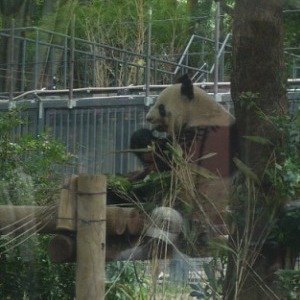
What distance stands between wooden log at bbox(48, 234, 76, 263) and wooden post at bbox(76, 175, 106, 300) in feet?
0.23

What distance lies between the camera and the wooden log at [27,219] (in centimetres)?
453

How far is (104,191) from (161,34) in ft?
7.05

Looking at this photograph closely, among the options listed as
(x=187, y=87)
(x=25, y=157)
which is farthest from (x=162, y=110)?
(x=25, y=157)

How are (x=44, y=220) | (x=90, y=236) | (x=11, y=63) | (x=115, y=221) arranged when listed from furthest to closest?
(x=11, y=63) → (x=44, y=220) → (x=115, y=221) → (x=90, y=236)

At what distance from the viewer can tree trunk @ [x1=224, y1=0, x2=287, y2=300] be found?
4.41 meters

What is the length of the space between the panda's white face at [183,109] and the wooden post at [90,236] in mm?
1384

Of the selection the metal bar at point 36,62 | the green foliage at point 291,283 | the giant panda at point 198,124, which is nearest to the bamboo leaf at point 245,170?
the giant panda at point 198,124

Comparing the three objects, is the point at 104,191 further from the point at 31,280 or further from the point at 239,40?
the point at 31,280

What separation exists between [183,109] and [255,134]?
1370 mm

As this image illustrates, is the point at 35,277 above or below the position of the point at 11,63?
below

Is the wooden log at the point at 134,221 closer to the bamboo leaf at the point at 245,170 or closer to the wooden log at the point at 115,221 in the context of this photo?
the wooden log at the point at 115,221

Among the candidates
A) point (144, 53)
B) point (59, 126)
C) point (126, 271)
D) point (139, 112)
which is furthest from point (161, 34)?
point (126, 271)

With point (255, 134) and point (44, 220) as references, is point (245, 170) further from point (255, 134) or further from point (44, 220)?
point (44, 220)

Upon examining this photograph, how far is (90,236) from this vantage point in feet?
13.8
